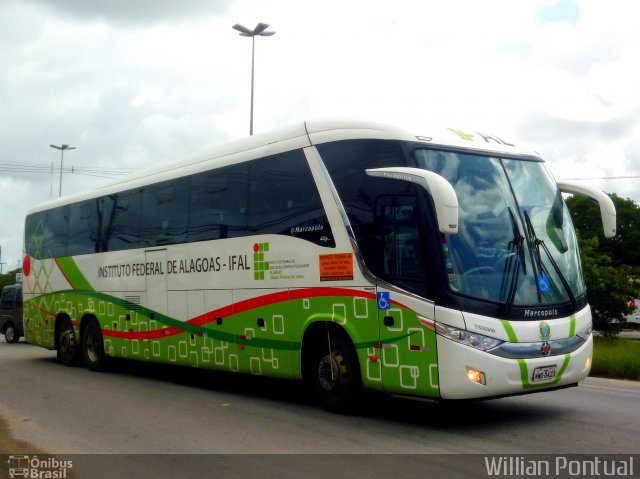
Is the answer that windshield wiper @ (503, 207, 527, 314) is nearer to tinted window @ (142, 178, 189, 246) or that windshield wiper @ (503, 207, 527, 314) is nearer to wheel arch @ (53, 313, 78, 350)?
tinted window @ (142, 178, 189, 246)

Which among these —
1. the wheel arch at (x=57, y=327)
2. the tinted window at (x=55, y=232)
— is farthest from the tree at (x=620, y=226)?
the wheel arch at (x=57, y=327)

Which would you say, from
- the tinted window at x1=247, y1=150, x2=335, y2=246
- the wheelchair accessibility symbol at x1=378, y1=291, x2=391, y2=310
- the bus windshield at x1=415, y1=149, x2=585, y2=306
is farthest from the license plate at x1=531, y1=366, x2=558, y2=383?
the tinted window at x1=247, y1=150, x2=335, y2=246

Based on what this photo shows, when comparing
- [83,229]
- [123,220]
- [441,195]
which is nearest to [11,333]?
[83,229]

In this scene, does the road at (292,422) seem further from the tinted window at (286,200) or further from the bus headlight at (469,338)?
the tinted window at (286,200)

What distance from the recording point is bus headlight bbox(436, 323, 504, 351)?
855cm

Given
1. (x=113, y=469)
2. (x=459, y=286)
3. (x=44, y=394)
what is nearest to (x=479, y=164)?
(x=459, y=286)

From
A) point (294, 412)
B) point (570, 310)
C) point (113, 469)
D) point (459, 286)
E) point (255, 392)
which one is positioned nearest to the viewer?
point (113, 469)

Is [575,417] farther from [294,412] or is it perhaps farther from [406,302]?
[294,412]

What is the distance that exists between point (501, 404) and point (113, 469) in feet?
17.4

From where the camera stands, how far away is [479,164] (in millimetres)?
9570

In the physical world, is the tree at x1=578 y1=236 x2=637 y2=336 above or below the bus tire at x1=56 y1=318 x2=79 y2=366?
above

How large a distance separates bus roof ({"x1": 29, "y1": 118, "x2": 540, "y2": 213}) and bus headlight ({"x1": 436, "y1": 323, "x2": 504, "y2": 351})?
2169 mm

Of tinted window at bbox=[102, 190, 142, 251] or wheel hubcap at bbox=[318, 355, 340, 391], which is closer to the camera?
wheel hubcap at bbox=[318, 355, 340, 391]

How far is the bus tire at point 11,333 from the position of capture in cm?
2783
